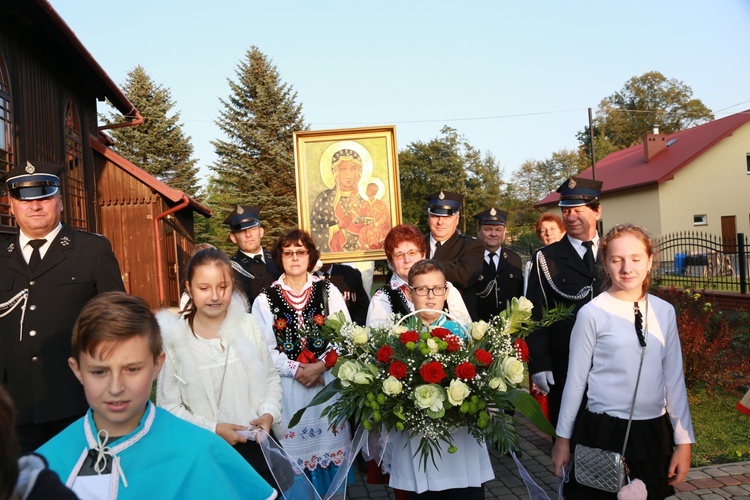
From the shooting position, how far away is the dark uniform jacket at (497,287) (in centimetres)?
673

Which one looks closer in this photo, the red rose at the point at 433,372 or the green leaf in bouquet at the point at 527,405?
the red rose at the point at 433,372

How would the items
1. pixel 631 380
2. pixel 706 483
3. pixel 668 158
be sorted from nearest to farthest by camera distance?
pixel 631 380, pixel 706 483, pixel 668 158

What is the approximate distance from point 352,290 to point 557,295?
6.89ft

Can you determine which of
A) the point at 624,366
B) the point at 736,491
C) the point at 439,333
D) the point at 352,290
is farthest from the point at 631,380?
the point at 352,290

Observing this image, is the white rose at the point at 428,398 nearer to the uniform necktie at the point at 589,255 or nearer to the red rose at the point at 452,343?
the red rose at the point at 452,343

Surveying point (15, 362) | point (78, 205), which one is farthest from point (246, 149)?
point (15, 362)

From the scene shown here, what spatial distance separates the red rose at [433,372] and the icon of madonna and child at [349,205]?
369 centimetres

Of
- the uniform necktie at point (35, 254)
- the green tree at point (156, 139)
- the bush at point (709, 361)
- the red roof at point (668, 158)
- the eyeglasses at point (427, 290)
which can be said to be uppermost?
the green tree at point (156, 139)

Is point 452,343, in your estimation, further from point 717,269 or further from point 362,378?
point 717,269

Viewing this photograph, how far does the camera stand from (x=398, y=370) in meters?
3.04

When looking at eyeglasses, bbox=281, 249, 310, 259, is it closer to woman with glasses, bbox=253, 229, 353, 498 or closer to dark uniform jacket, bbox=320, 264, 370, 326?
woman with glasses, bbox=253, 229, 353, 498

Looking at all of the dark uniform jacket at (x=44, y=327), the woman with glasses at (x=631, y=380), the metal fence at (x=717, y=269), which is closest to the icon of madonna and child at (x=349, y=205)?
the dark uniform jacket at (x=44, y=327)

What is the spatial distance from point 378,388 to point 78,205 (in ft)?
41.0

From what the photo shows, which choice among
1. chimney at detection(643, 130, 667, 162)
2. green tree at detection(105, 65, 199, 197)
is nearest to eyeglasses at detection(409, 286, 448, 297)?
chimney at detection(643, 130, 667, 162)
